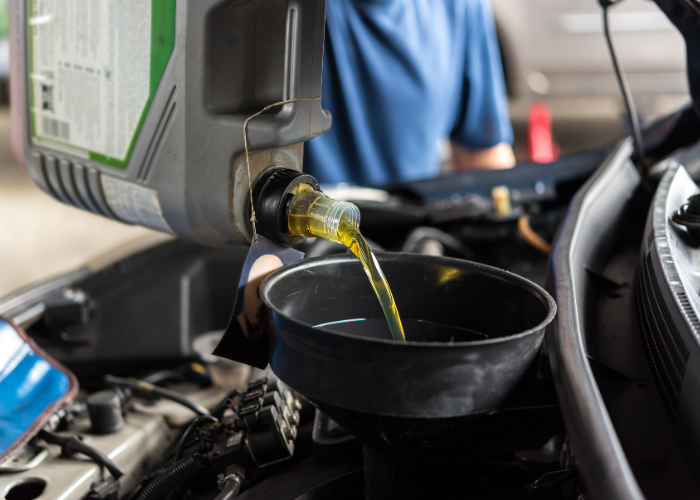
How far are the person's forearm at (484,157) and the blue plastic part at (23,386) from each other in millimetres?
1443

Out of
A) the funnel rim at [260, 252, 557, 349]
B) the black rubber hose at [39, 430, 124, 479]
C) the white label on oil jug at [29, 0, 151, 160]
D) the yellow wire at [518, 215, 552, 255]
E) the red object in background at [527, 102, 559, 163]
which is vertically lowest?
the red object in background at [527, 102, 559, 163]

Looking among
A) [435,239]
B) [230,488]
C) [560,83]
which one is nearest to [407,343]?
[230,488]

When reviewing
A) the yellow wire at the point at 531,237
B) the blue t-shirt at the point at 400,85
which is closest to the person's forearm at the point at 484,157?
the blue t-shirt at the point at 400,85

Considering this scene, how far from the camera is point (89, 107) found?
68 cm

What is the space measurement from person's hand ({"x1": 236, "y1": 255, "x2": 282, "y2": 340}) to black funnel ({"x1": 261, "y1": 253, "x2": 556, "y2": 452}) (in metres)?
0.04

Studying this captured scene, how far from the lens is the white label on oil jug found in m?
0.62

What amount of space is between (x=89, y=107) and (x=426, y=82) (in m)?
1.14

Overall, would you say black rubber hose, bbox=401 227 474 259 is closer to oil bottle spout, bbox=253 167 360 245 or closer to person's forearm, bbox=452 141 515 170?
oil bottle spout, bbox=253 167 360 245

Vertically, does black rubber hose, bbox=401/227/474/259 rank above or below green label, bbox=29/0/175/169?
below

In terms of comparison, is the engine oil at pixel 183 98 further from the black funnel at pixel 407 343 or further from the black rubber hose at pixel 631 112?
the black rubber hose at pixel 631 112

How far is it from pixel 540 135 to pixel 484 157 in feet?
4.52

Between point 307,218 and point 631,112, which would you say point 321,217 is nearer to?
point 307,218

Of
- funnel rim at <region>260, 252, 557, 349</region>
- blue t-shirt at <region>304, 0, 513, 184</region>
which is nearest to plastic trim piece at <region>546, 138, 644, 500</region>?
funnel rim at <region>260, 252, 557, 349</region>

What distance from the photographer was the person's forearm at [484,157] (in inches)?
75.5
